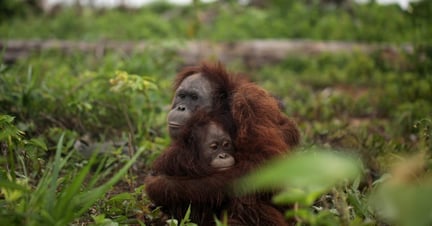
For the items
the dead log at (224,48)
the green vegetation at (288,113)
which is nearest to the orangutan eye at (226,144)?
the green vegetation at (288,113)

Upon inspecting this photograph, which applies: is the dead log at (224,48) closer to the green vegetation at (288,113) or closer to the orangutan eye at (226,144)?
the green vegetation at (288,113)

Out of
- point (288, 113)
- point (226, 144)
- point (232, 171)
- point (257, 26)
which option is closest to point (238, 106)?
point (226, 144)

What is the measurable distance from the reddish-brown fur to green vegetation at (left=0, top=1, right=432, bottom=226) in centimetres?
9

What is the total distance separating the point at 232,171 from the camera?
2156mm

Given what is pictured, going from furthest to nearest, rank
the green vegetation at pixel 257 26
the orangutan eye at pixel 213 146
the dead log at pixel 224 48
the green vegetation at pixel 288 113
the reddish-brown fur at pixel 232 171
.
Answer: the green vegetation at pixel 257 26 < the dead log at pixel 224 48 < the orangutan eye at pixel 213 146 < the reddish-brown fur at pixel 232 171 < the green vegetation at pixel 288 113

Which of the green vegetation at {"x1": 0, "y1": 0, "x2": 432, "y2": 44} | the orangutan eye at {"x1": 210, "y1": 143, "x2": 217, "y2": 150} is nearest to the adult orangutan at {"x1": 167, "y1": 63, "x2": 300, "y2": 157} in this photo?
the orangutan eye at {"x1": 210, "y1": 143, "x2": 217, "y2": 150}

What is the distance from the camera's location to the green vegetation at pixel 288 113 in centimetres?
159

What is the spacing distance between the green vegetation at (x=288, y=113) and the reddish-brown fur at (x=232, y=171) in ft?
0.30

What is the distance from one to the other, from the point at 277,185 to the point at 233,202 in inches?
7.8

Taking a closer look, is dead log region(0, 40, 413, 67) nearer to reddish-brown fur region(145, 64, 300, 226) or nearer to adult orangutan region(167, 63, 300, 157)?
adult orangutan region(167, 63, 300, 157)

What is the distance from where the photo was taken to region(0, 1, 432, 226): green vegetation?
5.22ft

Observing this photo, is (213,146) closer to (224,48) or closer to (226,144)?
(226,144)

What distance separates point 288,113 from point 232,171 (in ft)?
8.41

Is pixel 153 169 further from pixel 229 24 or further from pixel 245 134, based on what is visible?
pixel 229 24
